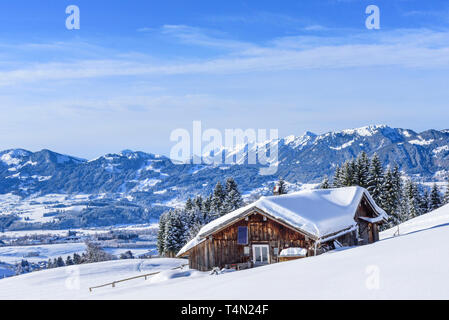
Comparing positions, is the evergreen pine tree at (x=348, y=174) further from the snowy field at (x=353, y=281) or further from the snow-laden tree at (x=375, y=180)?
the snowy field at (x=353, y=281)

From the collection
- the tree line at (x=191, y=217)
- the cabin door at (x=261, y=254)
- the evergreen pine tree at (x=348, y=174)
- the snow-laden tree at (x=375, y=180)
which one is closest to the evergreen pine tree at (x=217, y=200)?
the tree line at (x=191, y=217)

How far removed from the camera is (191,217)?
71.7 metres

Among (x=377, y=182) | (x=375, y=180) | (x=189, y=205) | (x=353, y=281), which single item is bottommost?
(x=353, y=281)

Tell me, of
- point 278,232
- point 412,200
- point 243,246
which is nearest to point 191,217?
point 412,200

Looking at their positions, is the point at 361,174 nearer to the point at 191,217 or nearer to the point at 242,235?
the point at 191,217

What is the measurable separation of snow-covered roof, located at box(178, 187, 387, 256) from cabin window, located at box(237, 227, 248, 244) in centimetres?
101

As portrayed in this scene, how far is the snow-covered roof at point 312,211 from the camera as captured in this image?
99.3 ft

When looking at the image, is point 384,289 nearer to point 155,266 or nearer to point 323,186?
point 155,266

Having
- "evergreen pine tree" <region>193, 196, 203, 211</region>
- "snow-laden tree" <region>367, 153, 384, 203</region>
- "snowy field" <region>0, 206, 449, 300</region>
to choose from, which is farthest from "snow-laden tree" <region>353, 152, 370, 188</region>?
"snowy field" <region>0, 206, 449, 300</region>

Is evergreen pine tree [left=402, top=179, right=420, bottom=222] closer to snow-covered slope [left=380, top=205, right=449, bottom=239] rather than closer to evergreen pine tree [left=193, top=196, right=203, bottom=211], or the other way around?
snow-covered slope [left=380, top=205, right=449, bottom=239]

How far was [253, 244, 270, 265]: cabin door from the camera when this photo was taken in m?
32.2

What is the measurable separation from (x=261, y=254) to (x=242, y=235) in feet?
6.44

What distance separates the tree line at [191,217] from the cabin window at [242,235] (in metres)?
34.1
